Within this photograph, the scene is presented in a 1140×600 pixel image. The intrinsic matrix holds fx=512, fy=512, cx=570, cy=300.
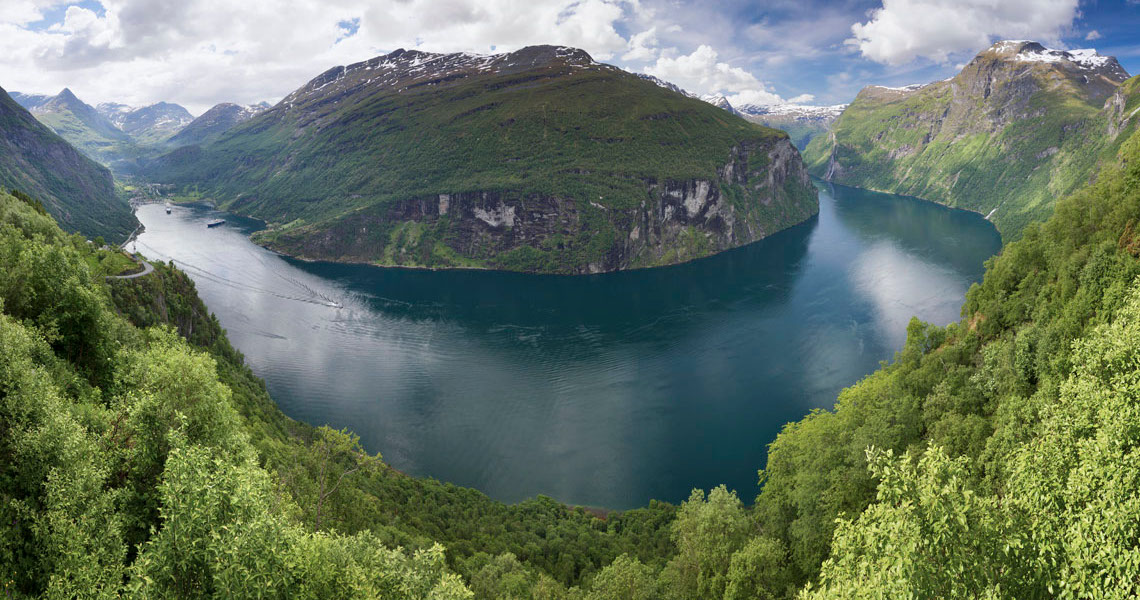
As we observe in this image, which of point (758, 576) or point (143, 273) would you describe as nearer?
point (758, 576)

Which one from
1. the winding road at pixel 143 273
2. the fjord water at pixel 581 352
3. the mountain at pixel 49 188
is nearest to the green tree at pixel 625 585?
the fjord water at pixel 581 352

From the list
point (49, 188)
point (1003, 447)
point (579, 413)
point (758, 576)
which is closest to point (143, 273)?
point (579, 413)

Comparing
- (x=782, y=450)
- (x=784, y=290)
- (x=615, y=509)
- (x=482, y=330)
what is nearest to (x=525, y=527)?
(x=615, y=509)

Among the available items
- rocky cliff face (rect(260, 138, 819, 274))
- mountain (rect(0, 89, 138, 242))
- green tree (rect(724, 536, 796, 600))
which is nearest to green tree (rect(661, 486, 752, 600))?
green tree (rect(724, 536, 796, 600))

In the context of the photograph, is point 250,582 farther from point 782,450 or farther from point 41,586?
point 782,450

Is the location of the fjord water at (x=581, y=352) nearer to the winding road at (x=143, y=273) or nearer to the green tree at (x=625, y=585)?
the green tree at (x=625, y=585)

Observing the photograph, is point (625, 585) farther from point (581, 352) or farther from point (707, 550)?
point (581, 352)
